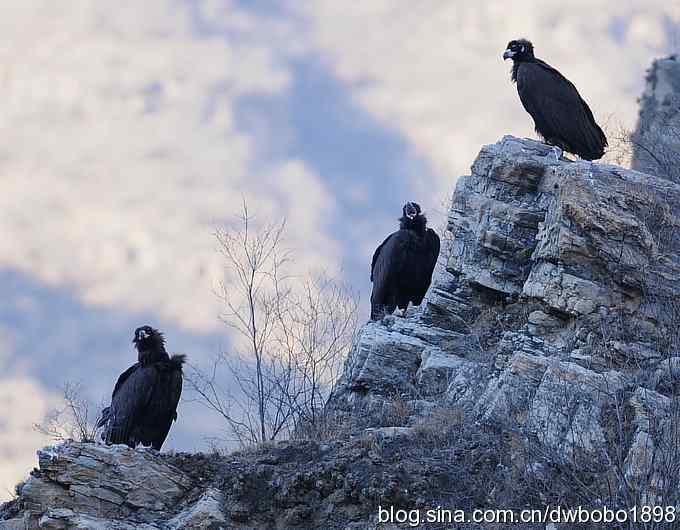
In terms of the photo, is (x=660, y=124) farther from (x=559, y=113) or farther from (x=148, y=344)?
(x=148, y=344)

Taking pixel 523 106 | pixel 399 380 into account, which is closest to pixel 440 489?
pixel 399 380

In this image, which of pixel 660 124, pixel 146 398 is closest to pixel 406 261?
pixel 146 398

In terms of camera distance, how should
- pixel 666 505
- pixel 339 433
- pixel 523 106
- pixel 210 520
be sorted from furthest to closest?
pixel 523 106 → pixel 339 433 → pixel 210 520 → pixel 666 505

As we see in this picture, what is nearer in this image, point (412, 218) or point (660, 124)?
point (412, 218)

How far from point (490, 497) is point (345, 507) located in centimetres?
141

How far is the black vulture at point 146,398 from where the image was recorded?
A: 1416 cm

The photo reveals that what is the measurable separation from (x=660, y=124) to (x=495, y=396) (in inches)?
581

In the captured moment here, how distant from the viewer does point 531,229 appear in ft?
51.0

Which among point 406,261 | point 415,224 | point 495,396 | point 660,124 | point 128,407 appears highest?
point 660,124

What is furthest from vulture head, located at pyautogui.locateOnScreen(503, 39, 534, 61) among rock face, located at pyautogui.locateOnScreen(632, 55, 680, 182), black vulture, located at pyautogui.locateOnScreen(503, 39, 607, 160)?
rock face, located at pyautogui.locateOnScreen(632, 55, 680, 182)

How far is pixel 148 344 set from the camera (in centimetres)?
1480

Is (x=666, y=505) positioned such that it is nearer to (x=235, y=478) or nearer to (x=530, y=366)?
(x=530, y=366)

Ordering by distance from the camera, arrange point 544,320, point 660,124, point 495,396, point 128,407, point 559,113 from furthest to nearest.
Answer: point 660,124, point 559,113, point 544,320, point 128,407, point 495,396

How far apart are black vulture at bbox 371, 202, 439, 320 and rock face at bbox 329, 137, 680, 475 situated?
2.42ft
